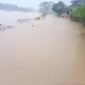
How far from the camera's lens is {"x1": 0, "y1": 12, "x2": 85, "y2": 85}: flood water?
111 centimetres

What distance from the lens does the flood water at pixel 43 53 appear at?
1107 millimetres

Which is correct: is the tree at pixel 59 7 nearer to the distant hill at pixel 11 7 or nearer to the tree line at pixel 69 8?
the tree line at pixel 69 8

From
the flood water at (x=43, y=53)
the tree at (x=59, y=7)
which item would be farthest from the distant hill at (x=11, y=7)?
the tree at (x=59, y=7)

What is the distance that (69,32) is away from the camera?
122cm

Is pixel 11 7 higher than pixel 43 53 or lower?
higher

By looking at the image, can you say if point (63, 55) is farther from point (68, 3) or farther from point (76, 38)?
point (68, 3)

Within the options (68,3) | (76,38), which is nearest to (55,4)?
(68,3)

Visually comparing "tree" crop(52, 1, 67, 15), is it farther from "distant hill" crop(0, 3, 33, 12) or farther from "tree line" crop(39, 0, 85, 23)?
"distant hill" crop(0, 3, 33, 12)

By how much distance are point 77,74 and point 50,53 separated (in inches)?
7.0

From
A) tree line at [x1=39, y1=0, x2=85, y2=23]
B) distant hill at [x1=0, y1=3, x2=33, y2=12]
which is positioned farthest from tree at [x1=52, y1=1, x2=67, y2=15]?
distant hill at [x1=0, y1=3, x2=33, y2=12]

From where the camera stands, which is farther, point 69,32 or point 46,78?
point 69,32

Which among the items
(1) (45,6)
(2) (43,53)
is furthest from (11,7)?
(2) (43,53)

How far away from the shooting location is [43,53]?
1.17 m

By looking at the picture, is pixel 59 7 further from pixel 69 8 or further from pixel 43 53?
pixel 43 53
